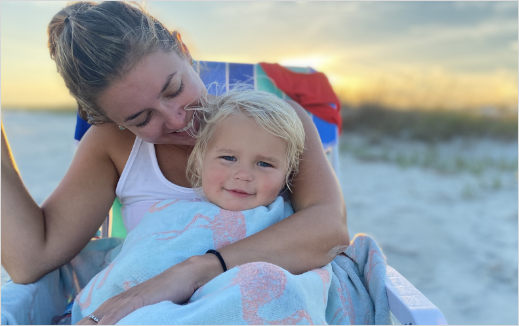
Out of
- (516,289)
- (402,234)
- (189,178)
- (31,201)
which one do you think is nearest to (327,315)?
(189,178)

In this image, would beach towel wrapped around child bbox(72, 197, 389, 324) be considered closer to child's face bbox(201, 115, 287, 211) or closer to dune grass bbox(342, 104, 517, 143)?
child's face bbox(201, 115, 287, 211)

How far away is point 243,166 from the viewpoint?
1557 mm

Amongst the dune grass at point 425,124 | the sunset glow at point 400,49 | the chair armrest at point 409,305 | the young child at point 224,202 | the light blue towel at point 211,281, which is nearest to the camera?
the light blue towel at point 211,281

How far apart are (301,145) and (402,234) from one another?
312 centimetres

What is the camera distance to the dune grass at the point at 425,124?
294 inches

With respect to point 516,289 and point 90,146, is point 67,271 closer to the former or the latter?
point 90,146

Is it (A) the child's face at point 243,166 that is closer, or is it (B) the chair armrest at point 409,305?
(B) the chair armrest at point 409,305

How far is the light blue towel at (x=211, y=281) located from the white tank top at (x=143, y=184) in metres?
0.12

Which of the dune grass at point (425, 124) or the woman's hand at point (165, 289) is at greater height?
the woman's hand at point (165, 289)

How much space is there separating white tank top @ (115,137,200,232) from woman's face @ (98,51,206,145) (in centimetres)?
19

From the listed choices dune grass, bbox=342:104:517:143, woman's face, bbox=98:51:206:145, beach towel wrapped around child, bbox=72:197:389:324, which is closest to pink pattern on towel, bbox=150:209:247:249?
beach towel wrapped around child, bbox=72:197:389:324

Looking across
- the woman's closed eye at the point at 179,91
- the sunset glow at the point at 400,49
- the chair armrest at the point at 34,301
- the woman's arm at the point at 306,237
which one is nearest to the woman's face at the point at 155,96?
the woman's closed eye at the point at 179,91

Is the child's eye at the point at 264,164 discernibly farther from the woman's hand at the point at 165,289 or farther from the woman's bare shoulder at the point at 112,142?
the woman's bare shoulder at the point at 112,142

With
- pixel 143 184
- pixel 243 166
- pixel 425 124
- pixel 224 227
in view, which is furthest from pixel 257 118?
pixel 425 124
